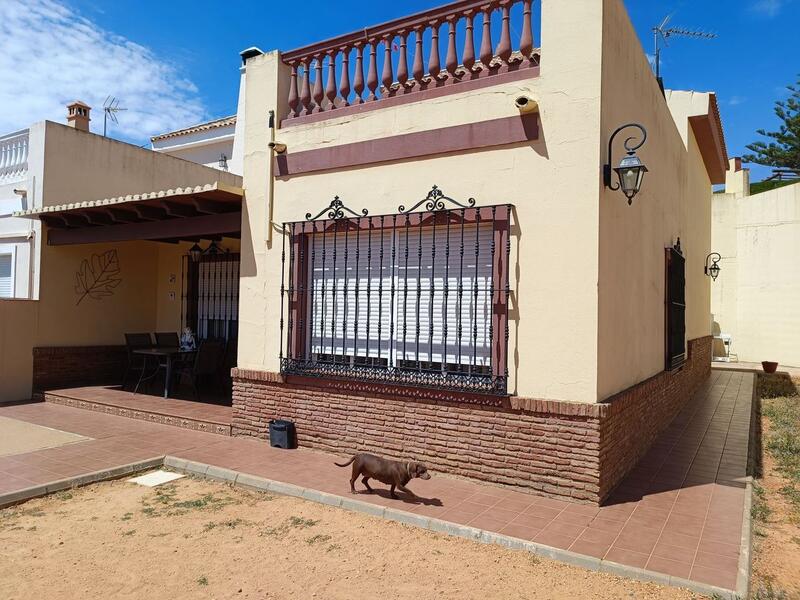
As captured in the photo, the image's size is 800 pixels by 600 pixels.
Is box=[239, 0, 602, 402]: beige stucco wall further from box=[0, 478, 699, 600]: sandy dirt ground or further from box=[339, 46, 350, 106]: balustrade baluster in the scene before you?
box=[0, 478, 699, 600]: sandy dirt ground

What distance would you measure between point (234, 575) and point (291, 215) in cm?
428

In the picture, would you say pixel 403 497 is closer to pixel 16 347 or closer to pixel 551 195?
pixel 551 195

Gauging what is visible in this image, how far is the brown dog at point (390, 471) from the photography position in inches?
195

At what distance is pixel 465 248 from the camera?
5828 millimetres

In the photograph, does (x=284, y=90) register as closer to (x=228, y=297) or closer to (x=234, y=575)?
(x=228, y=297)

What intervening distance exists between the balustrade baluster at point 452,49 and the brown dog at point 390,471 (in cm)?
399

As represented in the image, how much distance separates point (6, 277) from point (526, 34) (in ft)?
34.2

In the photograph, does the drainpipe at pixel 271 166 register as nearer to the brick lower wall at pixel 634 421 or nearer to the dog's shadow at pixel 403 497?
the dog's shadow at pixel 403 497

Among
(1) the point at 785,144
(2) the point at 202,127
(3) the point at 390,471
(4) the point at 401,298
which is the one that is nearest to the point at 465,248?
(4) the point at 401,298

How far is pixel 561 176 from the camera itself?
514 centimetres

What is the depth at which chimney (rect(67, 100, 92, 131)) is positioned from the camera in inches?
438

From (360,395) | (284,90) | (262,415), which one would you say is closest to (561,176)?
(360,395)

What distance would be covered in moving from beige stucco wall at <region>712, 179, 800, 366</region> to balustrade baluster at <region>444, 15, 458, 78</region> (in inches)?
626

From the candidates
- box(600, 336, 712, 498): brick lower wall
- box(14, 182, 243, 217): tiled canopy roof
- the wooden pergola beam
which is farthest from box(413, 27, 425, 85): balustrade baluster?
box(600, 336, 712, 498): brick lower wall
